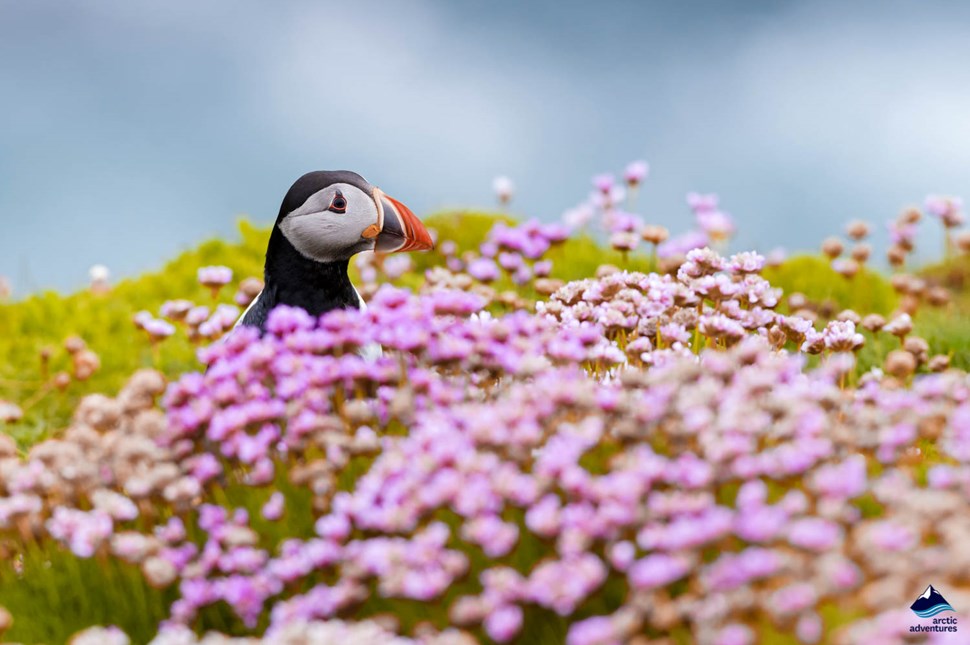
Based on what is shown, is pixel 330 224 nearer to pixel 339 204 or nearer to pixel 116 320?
pixel 339 204

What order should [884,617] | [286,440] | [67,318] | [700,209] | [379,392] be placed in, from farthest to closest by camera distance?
[67,318], [700,209], [379,392], [286,440], [884,617]

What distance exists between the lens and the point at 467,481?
3.02m

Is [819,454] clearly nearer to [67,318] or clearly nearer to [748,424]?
[748,424]

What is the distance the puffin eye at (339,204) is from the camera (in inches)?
219

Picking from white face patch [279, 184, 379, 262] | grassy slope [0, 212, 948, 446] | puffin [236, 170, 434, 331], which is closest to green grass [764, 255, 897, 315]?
grassy slope [0, 212, 948, 446]

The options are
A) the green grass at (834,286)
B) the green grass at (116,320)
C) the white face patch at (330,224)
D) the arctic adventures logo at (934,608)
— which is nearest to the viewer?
the arctic adventures logo at (934,608)

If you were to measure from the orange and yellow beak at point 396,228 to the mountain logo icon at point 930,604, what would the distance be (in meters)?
3.32

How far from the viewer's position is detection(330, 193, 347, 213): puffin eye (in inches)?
219

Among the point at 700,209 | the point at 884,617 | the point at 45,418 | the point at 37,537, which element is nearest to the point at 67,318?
the point at 45,418

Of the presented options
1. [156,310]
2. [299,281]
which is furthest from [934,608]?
[156,310]

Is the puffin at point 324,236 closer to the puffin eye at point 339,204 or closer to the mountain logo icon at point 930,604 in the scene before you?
the puffin eye at point 339,204

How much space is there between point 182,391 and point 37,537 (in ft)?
2.84

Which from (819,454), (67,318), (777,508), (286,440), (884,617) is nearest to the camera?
(884,617)

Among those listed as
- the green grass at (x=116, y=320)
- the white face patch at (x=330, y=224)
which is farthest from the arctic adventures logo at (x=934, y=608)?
the green grass at (x=116, y=320)
